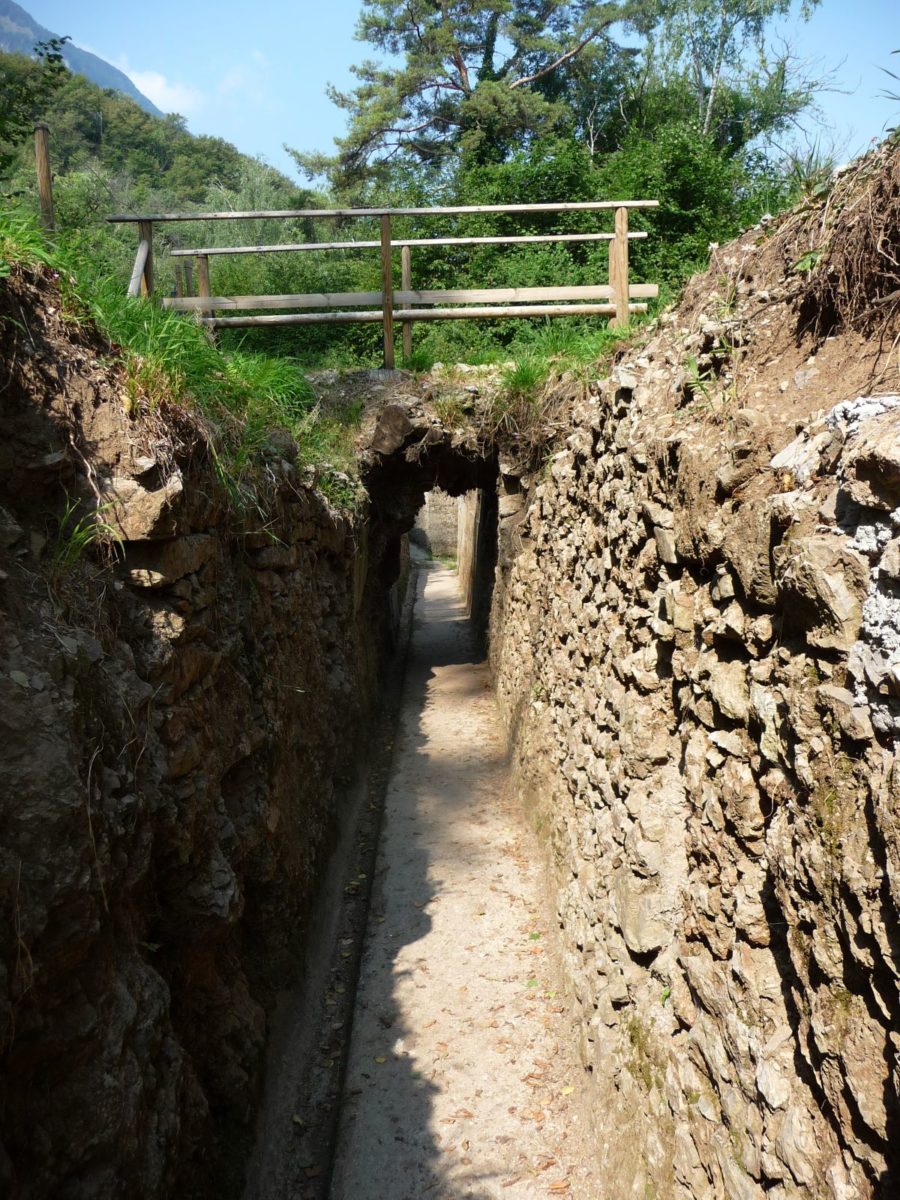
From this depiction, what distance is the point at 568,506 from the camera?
657 centimetres

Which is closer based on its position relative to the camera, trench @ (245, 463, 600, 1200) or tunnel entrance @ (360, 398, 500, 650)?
trench @ (245, 463, 600, 1200)

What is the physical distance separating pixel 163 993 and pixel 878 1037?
2.28 m

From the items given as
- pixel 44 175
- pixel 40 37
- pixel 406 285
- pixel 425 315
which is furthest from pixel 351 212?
pixel 40 37

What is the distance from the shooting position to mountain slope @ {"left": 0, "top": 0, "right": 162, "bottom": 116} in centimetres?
11675

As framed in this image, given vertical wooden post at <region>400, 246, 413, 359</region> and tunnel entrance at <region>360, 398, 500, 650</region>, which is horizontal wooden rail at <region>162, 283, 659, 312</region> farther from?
tunnel entrance at <region>360, 398, 500, 650</region>

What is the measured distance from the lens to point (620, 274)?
8289 mm

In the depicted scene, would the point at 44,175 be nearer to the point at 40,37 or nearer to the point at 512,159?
the point at 512,159

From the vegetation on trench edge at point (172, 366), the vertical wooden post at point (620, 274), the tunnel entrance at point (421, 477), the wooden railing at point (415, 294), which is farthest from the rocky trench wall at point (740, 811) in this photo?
the tunnel entrance at point (421, 477)

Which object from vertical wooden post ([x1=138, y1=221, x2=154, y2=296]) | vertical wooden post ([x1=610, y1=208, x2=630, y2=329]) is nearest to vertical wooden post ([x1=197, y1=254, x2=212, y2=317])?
vertical wooden post ([x1=138, y1=221, x2=154, y2=296])

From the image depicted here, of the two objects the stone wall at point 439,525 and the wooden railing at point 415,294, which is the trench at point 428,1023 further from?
the stone wall at point 439,525

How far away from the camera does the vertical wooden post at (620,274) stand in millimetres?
8195

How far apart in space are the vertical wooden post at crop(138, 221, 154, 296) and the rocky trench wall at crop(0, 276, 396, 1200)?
338 centimetres

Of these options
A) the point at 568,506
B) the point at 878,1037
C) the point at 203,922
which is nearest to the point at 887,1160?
the point at 878,1037

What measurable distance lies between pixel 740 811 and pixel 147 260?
686 cm
